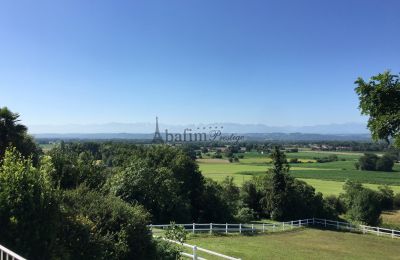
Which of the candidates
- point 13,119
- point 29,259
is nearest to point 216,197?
point 13,119

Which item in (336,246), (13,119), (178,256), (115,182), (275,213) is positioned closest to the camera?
(178,256)

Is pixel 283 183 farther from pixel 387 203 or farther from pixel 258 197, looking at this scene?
pixel 387 203

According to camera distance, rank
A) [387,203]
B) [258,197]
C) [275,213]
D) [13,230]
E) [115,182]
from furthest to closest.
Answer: [387,203] < [258,197] < [275,213] < [115,182] < [13,230]

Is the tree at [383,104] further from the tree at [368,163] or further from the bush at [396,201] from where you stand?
the tree at [368,163]

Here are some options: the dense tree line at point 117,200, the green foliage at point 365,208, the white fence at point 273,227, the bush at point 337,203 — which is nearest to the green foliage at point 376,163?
the dense tree line at point 117,200

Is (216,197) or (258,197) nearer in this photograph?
(216,197)

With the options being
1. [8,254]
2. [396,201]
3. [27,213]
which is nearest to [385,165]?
[396,201]
